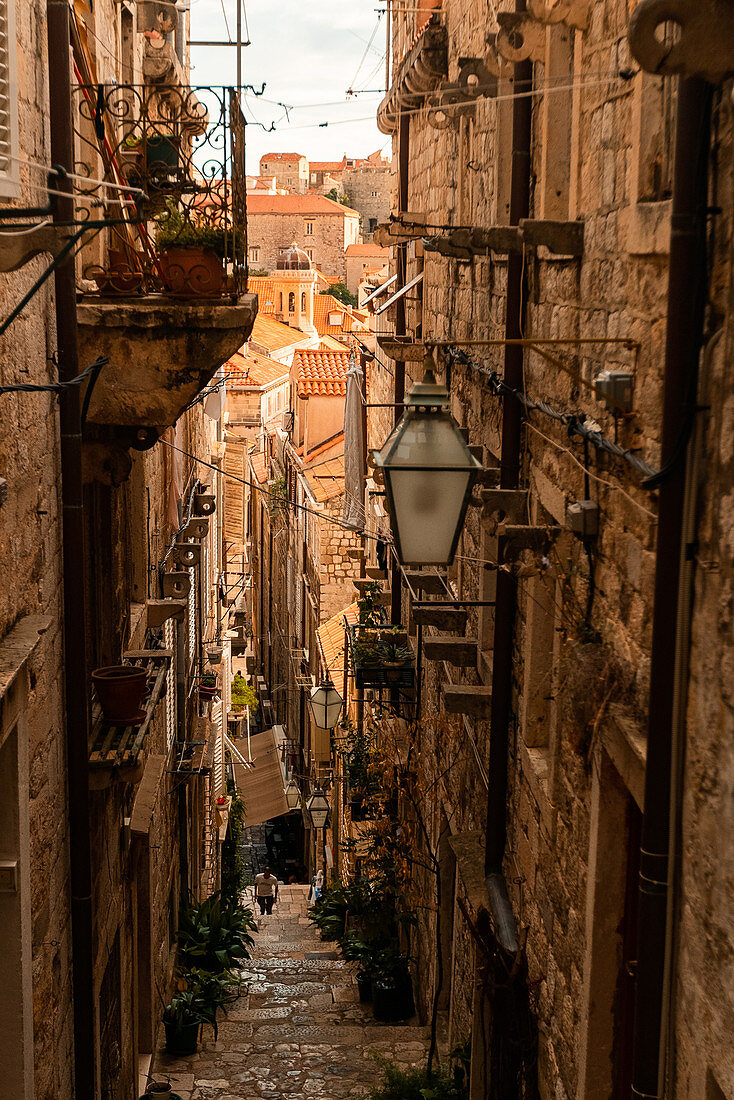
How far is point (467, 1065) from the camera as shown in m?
7.89

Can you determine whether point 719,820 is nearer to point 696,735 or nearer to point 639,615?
point 696,735

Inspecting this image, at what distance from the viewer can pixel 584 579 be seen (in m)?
4.85

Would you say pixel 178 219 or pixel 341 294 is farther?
pixel 341 294

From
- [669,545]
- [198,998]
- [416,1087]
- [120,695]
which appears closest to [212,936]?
[198,998]

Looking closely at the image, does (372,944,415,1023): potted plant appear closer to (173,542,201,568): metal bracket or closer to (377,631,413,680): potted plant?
(377,631,413,680): potted plant

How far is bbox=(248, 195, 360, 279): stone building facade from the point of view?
102 metres

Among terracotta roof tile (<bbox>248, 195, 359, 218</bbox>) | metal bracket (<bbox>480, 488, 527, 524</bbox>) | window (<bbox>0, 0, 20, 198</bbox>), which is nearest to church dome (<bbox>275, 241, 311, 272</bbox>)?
terracotta roof tile (<bbox>248, 195, 359, 218</bbox>)

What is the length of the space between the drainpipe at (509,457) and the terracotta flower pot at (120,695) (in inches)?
87.7

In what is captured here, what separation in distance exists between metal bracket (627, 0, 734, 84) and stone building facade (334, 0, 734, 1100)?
34mm

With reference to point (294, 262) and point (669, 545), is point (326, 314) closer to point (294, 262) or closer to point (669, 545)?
point (294, 262)

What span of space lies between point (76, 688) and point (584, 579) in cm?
289

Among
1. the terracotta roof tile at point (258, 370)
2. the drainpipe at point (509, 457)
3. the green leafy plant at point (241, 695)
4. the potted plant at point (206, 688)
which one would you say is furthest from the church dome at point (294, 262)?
the drainpipe at point (509, 457)

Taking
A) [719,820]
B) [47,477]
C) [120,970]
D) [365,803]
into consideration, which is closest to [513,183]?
[47,477]

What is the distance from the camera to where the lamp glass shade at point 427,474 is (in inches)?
185
